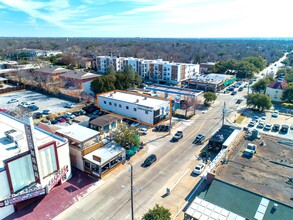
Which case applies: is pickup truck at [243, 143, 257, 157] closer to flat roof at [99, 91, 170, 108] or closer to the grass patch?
flat roof at [99, 91, 170, 108]

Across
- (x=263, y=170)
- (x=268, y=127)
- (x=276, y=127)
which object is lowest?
(x=268, y=127)

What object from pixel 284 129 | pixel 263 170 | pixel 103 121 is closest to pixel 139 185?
pixel 263 170

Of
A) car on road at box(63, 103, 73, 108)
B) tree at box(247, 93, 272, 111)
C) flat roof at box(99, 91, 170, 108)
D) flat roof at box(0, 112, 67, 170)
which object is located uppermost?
flat roof at box(0, 112, 67, 170)

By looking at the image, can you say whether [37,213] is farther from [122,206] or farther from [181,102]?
[181,102]

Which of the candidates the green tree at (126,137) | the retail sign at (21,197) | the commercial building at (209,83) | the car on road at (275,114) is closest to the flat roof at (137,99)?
the green tree at (126,137)

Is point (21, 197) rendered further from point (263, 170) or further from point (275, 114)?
point (275, 114)

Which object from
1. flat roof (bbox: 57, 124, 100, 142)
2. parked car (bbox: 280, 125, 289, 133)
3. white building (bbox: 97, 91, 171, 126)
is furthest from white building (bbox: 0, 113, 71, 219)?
parked car (bbox: 280, 125, 289, 133)

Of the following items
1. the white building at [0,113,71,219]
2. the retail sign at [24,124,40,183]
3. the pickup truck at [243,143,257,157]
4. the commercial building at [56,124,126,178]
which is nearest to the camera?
the white building at [0,113,71,219]
